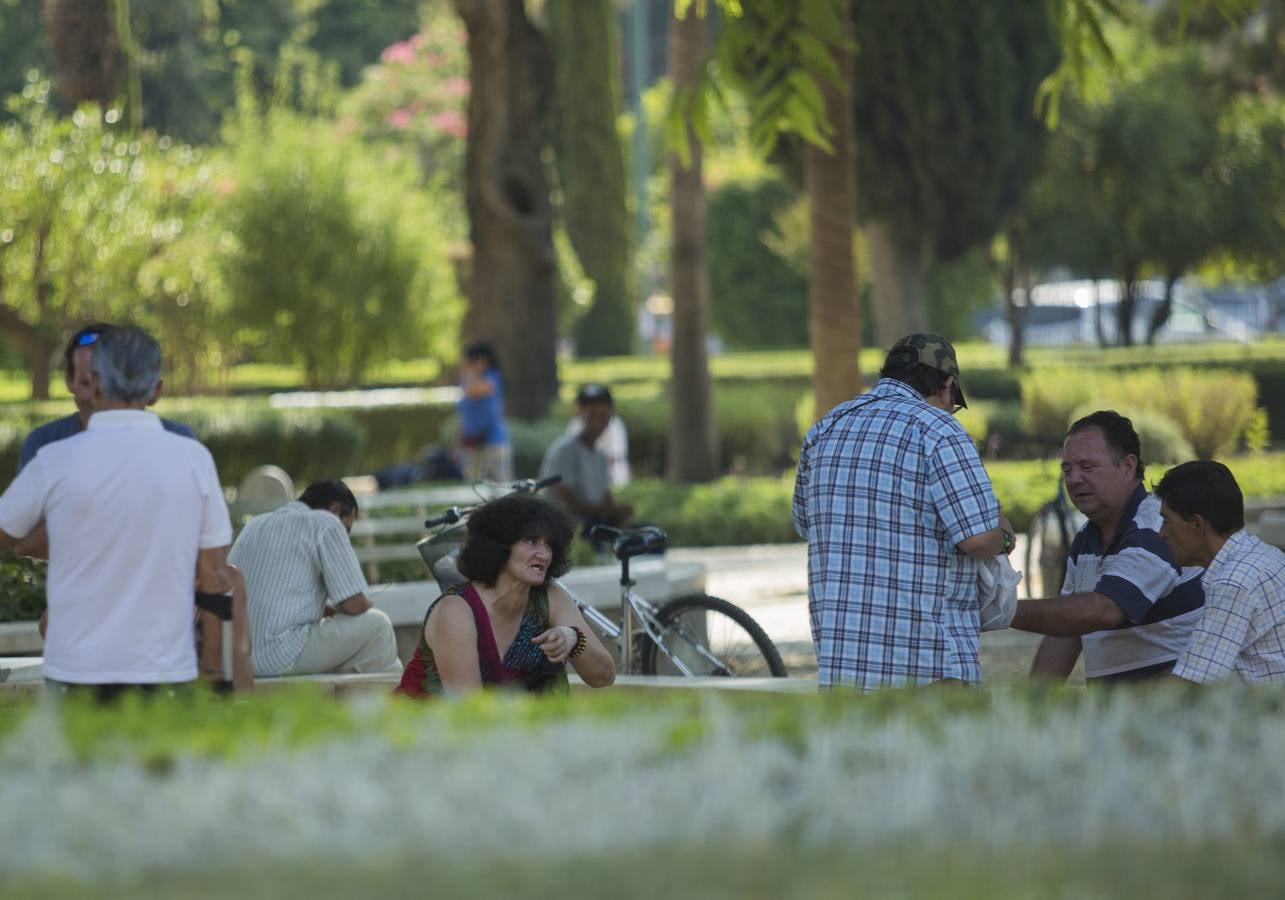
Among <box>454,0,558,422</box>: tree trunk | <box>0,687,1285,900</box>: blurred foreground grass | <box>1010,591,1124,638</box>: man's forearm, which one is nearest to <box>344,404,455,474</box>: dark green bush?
<box>454,0,558,422</box>: tree trunk

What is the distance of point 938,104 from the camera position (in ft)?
74.2

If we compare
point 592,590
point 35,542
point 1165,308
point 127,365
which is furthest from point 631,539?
point 1165,308

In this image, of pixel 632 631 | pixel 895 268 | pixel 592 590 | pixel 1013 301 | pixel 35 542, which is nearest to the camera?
pixel 35 542

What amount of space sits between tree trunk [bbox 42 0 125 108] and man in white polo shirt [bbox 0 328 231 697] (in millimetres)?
17487

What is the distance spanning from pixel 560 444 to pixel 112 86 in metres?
12.5

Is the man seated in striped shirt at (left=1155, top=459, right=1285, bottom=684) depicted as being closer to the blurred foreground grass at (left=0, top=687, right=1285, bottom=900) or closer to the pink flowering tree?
the blurred foreground grass at (left=0, top=687, right=1285, bottom=900)

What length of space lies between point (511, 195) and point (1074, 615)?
14756mm

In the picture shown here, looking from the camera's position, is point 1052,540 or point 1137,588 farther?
point 1052,540

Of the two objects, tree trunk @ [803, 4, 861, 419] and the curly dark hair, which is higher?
tree trunk @ [803, 4, 861, 419]

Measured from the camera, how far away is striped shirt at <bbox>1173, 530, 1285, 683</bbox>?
16.8 ft

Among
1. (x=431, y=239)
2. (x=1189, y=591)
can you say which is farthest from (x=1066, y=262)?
(x=1189, y=591)

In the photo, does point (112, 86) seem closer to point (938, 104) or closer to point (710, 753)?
point (938, 104)

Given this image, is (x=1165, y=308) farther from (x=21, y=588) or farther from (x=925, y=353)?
(x=925, y=353)

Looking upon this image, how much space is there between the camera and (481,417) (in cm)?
1554
